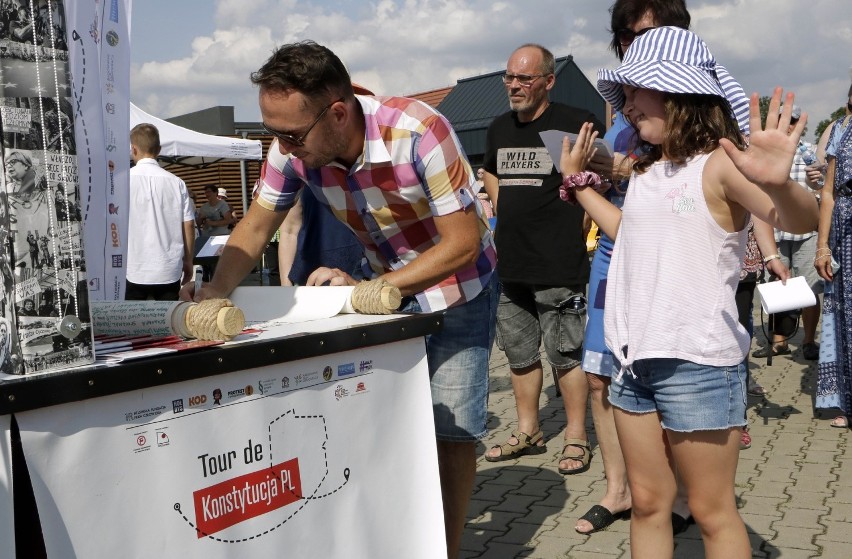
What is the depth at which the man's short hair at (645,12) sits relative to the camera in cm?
373

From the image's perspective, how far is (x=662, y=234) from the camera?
2676mm

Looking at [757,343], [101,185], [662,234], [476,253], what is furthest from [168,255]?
[757,343]

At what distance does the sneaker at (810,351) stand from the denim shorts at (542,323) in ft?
13.1

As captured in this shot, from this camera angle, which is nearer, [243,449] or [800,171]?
[243,449]

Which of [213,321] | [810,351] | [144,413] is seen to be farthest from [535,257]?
[810,351]

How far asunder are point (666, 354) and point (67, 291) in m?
1.59

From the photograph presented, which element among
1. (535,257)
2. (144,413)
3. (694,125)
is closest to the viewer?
(144,413)

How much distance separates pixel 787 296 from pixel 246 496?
4.27m

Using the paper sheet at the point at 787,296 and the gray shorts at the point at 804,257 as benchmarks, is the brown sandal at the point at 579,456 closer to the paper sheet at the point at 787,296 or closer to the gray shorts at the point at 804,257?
the paper sheet at the point at 787,296

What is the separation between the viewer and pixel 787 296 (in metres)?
5.57

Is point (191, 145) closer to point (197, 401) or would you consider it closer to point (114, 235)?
point (114, 235)

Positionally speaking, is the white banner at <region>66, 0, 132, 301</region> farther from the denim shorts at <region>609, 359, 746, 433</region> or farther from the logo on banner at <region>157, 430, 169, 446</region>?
the denim shorts at <region>609, 359, 746, 433</region>

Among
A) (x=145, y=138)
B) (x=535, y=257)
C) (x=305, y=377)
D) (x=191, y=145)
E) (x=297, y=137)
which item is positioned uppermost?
(x=191, y=145)

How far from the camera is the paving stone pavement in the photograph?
3.98 metres
